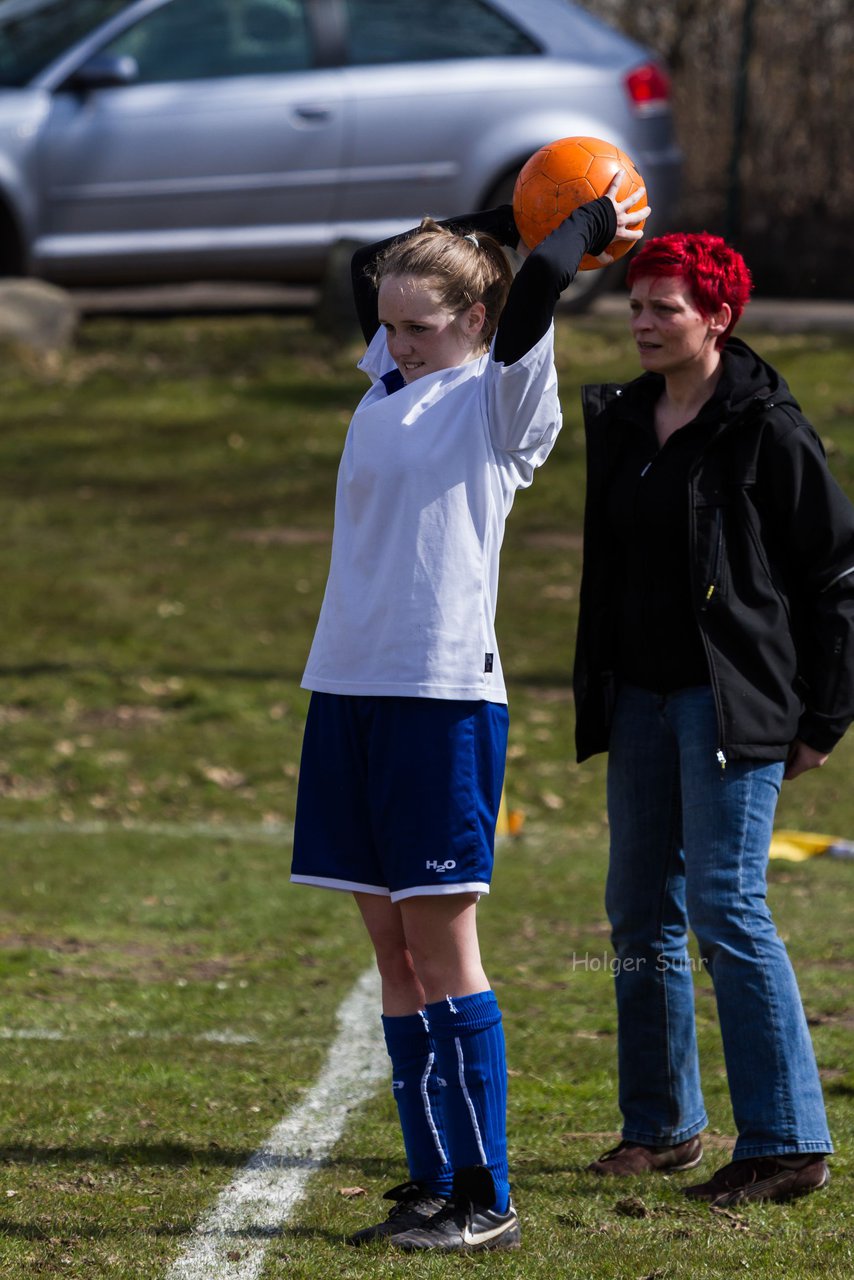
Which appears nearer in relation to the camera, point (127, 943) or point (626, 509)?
point (626, 509)

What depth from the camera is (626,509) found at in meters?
3.96

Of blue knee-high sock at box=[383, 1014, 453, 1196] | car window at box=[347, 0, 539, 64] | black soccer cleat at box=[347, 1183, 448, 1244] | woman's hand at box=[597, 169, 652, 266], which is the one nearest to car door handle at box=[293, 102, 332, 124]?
car window at box=[347, 0, 539, 64]

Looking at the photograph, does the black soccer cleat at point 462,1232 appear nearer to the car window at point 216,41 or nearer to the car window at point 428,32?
the car window at point 216,41

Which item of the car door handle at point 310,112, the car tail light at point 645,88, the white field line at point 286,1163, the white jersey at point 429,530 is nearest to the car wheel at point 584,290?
the car tail light at point 645,88

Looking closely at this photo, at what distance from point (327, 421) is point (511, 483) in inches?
378

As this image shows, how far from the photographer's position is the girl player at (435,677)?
3393 millimetres

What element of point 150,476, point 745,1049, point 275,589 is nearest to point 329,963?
point 745,1049

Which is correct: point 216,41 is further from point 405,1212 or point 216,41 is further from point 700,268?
point 405,1212

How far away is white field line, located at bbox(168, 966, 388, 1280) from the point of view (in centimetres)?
340

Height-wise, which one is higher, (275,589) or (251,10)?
(251,10)

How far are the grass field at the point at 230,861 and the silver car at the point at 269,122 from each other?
118cm

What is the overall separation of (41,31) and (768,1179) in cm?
1118

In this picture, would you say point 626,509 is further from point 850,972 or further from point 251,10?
point 251,10

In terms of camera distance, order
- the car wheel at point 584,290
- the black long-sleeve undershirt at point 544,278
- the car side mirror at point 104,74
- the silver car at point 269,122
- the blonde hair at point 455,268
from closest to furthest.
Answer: the black long-sleeve undershirt at point 544,278, the blonde hair at point 455,268, the car side mirror at point 104,74, the silver car at point 269,122, the car wheel at point 584,290
